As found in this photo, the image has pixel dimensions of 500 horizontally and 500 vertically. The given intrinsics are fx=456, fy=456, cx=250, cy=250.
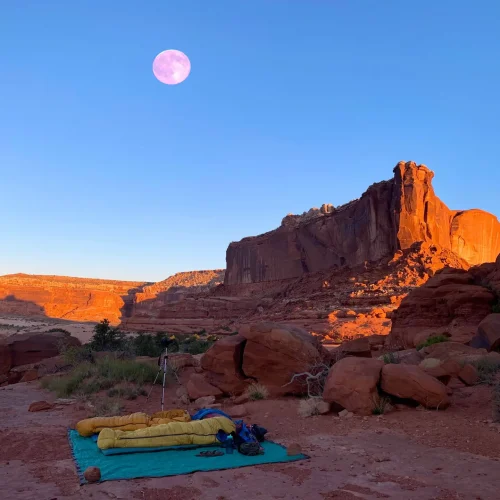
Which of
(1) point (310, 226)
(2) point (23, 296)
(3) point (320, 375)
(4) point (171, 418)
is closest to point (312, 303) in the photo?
(1) point (310, 226)

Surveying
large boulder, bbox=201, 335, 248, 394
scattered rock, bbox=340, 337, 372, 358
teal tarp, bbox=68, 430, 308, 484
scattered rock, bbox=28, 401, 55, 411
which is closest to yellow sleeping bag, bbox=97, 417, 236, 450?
teal tarp, bbox=68, 430, 308, 484

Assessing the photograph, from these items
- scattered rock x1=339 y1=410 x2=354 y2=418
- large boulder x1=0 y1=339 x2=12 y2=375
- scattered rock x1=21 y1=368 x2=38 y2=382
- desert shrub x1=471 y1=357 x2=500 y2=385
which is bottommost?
scattered rock x1=21 y1=368 x2=38 y2=382

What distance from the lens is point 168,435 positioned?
19.8ft

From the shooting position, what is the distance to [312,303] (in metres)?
39.4

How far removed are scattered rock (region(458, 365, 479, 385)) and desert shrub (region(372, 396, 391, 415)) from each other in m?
2.25

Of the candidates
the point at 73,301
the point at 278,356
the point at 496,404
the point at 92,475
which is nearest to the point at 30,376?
the point at 278,356

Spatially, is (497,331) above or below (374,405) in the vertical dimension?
above

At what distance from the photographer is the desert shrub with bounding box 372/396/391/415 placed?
24.9 ft

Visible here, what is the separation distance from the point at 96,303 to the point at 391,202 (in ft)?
200

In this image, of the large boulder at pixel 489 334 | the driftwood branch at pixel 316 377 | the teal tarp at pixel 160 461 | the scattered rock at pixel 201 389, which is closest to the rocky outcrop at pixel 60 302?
the scattered rock at pixel 201 389

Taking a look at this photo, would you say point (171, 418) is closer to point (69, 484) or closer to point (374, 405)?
point (69, 484)

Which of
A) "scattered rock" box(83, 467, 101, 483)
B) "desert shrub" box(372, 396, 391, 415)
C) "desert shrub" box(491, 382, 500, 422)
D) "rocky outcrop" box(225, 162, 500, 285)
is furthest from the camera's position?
"rocky outcrop" box(225, 162, 500, 285)

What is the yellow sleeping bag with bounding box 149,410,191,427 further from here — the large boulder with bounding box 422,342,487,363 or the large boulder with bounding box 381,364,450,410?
the large boulder with bounding box 422,342,487,363

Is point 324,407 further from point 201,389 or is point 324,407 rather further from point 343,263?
point 343,263
